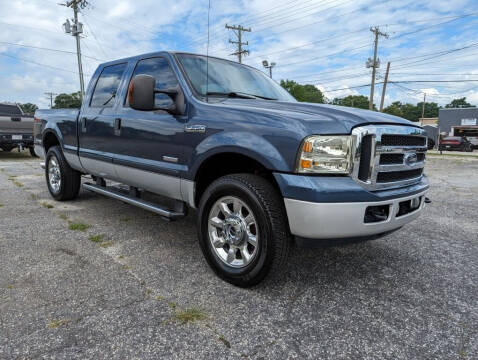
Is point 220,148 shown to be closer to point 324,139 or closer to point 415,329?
point 324,139

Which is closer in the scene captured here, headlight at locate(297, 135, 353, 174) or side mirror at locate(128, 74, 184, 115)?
A: headlight at locate(297, 135, 353, 174)

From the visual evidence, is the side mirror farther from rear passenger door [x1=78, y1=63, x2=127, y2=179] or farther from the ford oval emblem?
the ford oval emblem

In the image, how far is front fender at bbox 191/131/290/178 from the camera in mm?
2382

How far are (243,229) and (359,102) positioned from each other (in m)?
94.4

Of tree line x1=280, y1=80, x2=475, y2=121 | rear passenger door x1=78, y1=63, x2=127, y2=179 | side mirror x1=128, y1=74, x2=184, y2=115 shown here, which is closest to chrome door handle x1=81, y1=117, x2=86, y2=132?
rear passenger door x1=78, y1=63, x2=127, y2=179

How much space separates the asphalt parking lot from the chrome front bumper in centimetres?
53

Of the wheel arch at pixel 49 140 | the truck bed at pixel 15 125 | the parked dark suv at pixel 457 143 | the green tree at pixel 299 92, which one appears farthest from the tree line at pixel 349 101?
the wheel arch at pixel 49 140

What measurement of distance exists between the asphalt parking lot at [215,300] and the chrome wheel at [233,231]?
23cm

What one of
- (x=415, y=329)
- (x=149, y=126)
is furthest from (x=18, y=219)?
(x=415, y=329)

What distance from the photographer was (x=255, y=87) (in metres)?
3.70

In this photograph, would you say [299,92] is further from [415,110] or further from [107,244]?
[107,244]

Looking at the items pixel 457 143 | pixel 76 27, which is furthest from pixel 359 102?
pixel 76 27

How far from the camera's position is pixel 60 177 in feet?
17.3

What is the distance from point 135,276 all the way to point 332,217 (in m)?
1.59
